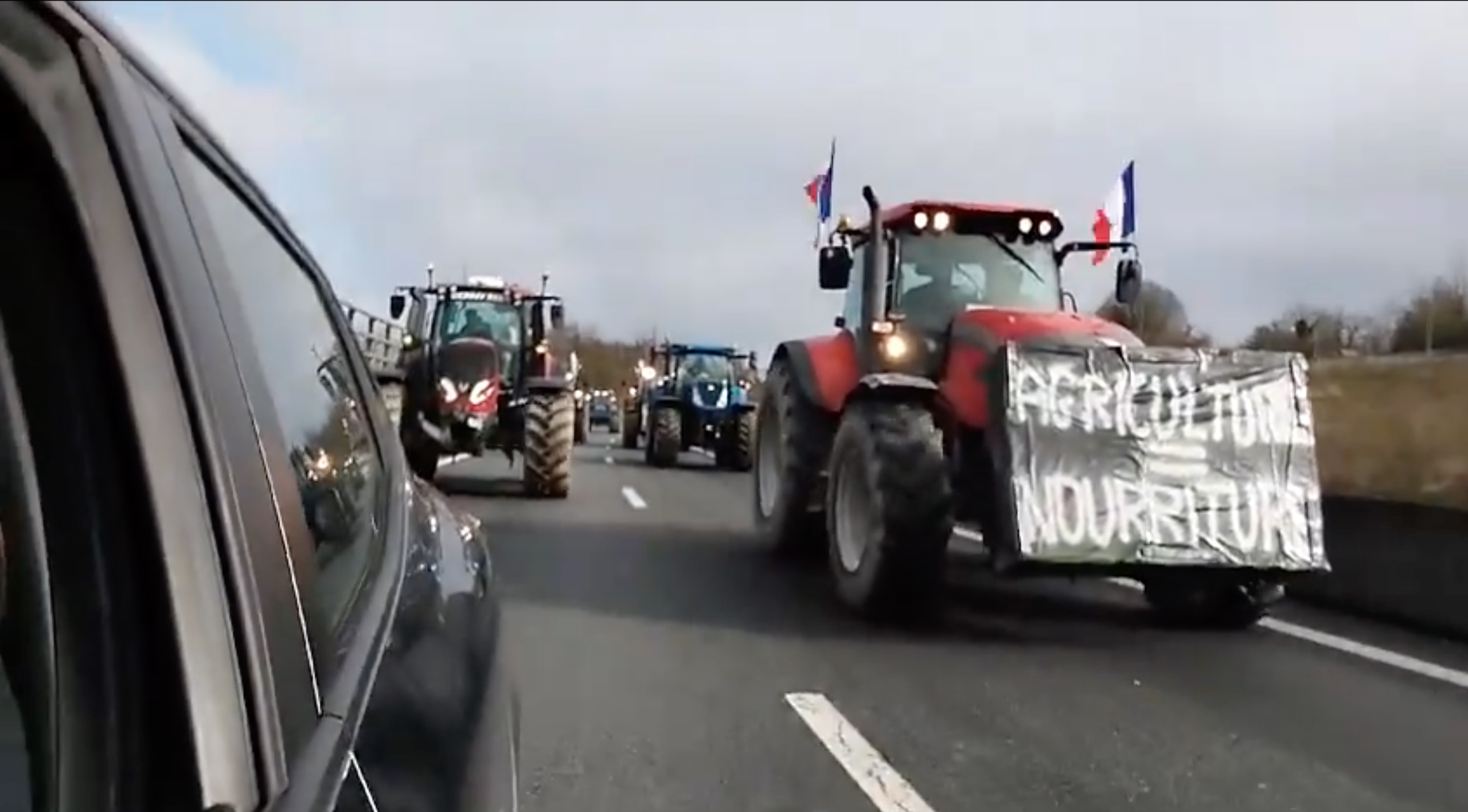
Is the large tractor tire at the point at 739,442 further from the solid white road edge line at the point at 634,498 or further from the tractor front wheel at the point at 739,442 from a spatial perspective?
the solid white road edge line at the point at 634,498

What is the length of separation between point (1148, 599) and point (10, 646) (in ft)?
29.8

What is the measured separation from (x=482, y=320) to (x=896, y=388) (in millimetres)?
11215

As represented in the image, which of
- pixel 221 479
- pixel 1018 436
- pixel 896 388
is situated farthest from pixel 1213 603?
pixel 221 479

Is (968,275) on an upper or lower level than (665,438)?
upper

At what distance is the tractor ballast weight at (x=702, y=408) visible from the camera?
84.6 ft

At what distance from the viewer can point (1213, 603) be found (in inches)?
367

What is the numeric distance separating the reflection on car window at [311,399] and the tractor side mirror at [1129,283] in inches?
315

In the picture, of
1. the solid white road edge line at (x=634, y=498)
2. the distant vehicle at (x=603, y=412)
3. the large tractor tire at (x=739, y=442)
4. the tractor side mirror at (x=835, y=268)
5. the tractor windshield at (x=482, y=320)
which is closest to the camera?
the tractor side mirror at (x=835, y=268)

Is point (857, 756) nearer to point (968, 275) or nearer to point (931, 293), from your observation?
point (931, 293)

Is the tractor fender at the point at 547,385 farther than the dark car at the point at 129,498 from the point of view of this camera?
Yes

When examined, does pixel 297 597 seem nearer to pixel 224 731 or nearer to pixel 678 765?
pixel 224 731

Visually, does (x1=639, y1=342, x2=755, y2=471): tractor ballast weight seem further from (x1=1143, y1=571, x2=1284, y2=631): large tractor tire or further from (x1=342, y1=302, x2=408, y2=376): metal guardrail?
(x1=1143, y1=571, x2=1284, y2=631): large tractor tire

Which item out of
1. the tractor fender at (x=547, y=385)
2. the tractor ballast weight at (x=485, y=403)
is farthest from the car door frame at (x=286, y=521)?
the tractor fender at (x=547, y=385)

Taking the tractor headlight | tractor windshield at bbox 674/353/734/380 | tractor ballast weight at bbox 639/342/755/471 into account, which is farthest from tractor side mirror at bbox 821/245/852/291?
tractor windshield at bbox 674/353/734/380
